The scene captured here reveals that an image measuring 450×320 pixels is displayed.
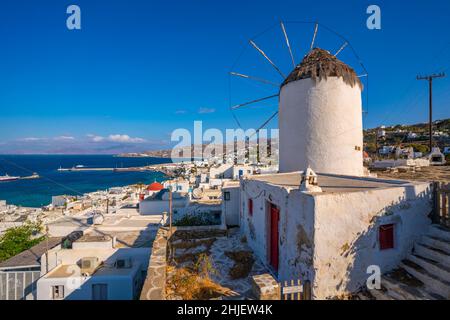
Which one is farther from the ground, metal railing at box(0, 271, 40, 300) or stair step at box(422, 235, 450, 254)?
stair step at box(422, 235, 450, 254)

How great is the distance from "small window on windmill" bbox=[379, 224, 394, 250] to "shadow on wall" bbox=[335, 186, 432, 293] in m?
0.04

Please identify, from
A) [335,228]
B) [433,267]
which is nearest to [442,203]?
[433,267]

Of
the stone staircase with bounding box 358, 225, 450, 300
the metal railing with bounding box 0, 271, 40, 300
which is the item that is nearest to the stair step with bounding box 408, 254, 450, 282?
the stone staircase with bounding box 358, 225, 450, 300

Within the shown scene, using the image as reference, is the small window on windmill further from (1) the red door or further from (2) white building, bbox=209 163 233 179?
(2) white building, bbox=209 163 233 179

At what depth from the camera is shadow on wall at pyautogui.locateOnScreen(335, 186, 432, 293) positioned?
5758mm

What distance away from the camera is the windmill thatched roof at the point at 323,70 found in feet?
39.0

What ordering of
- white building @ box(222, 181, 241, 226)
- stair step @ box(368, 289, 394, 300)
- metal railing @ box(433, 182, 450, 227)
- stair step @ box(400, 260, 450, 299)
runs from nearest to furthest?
stair step @ box(400, 260, 450, 299), stair step @ box(368, 289, 394, 300), metal railing @ box(433, 182, 450, 227), white building @ box(222, 181, 241, 226)

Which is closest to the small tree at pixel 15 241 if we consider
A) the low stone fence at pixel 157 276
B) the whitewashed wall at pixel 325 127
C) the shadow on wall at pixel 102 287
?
the shadow on wall at pixel 102 287

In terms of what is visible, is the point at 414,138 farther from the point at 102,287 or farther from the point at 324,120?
the point at 102,287

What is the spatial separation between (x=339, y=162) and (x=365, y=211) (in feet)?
21.2

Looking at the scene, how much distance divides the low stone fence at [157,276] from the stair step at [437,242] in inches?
253
